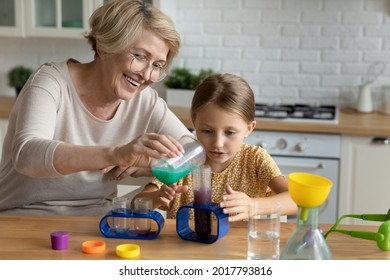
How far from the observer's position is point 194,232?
1.92m

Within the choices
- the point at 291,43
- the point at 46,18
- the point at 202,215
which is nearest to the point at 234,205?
the point at 202,215

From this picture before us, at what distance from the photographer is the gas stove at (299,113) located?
389 cm

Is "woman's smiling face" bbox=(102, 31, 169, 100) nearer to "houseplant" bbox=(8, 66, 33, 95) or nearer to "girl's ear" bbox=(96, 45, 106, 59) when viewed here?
"girl's ear" bbox=(96, 45, 106, 59)

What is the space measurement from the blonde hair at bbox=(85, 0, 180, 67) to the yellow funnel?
995mm

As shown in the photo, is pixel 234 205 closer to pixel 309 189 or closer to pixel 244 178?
pixel 309 189

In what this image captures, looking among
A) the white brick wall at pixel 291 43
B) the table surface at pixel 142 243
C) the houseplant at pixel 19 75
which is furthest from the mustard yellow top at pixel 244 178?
the houseplant at pixel 19 75

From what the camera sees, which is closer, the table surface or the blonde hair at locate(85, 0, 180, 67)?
the table surface

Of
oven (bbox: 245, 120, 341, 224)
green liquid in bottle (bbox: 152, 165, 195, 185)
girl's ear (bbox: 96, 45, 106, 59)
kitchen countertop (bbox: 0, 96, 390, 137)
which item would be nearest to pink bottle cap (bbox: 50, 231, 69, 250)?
green liquid in bottle (bbox: 152, 165, 195, 185)

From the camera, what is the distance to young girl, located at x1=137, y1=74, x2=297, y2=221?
2.24m

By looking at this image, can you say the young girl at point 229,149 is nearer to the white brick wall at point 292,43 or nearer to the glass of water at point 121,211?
the glass of water at point 121,211

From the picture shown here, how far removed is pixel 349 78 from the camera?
434 centimetres

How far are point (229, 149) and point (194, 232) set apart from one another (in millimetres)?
430

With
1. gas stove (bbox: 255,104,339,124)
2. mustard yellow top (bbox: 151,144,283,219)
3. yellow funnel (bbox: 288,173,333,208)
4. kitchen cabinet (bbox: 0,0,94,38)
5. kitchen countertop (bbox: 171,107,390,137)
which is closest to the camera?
yellow funnel (bbox: 288,173,333,208)

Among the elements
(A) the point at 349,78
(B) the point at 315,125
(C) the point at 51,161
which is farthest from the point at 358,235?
(A) the point at 349,78
